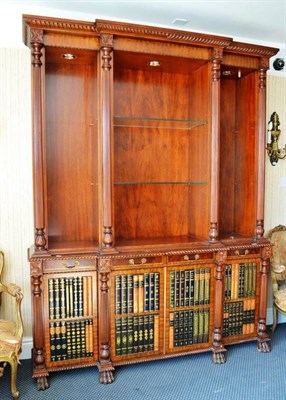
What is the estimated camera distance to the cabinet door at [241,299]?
325 cm

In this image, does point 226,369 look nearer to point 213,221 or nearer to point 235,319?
point 235,319

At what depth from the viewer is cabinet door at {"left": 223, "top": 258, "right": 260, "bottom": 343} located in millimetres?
3248

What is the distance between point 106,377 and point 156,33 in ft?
8.98

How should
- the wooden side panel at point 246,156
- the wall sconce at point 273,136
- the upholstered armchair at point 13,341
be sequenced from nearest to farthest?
the upholstered armchair at point 13,341 → the wooden side panel at point 246,156 → the wall sconce at point 273,136

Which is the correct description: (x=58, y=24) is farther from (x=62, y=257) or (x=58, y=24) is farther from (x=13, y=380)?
(x=13, y=380)

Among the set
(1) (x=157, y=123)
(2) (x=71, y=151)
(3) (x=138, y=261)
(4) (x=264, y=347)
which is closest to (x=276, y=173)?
(1) (x=157, y=123)

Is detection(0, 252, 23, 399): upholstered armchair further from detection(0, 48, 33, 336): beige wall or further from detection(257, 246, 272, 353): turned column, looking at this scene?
detection(257, 246, 272, 353): turned column

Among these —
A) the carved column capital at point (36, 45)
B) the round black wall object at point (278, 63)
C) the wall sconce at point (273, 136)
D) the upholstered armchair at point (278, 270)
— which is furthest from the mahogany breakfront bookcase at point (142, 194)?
the round black wall object at point (278, 63)

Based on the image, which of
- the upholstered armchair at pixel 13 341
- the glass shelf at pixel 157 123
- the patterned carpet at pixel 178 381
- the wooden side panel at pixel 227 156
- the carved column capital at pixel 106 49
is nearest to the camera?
the upholstered armchair at pixel 13 341

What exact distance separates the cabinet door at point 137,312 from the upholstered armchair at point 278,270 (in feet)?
4.14

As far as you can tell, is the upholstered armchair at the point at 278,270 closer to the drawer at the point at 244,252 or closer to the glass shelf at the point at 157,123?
the drawer at the point at 244,252

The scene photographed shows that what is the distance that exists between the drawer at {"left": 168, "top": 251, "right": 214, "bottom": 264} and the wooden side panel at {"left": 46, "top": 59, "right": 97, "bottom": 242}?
76cm

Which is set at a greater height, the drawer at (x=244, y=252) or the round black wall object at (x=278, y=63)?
the round black wall object at (x=278, y=63)

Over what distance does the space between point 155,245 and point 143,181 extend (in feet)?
2.22
